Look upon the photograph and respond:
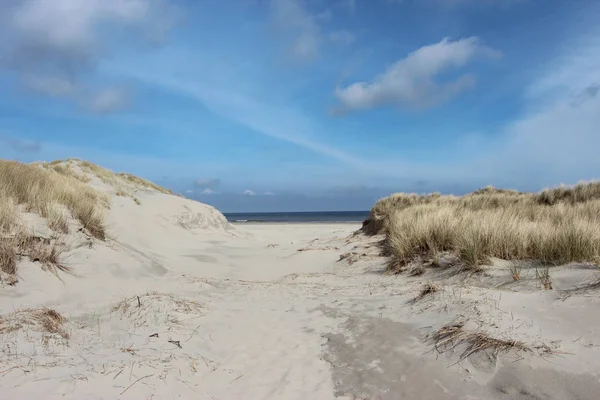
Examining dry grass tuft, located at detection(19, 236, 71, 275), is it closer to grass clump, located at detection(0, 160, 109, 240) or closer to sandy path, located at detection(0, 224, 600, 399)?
sandy path, located at detection(0, 224, 600, 399)

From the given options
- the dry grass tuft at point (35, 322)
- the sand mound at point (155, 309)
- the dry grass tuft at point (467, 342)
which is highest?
the dry grass tuft at point (35, 322)

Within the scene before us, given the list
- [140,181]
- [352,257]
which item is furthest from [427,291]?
[140,181]

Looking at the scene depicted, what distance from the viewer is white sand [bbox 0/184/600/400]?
9.77ft

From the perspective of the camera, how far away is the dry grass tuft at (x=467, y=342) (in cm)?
334

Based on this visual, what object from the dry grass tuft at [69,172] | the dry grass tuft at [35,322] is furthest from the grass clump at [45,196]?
the dry grass tuft at [69,172]

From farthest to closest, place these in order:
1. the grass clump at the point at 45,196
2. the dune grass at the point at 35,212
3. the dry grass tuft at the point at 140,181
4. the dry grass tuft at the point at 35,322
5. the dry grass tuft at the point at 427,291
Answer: the dry grass tuft at the point at 140,181, the grass clump at the point at 45,196, the dune grass at the point at 35,212, the dry grass tuft at the point at 427,291, the dry grass tuft at the point at 35,322

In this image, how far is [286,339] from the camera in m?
4.39

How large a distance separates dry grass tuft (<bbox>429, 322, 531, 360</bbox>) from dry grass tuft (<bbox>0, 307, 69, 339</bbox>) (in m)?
3.59

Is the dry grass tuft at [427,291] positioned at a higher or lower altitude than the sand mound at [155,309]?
higher

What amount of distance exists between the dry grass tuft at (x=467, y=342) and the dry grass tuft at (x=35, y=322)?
3586 millimetres

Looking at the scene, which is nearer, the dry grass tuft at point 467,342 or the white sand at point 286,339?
the white sand at point 286,339

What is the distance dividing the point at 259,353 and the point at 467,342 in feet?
6.55

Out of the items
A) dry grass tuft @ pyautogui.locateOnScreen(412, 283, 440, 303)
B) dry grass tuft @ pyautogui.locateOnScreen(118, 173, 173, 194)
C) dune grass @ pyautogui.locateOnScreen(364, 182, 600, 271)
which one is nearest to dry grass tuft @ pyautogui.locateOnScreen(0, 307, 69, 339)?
dry grass tuft @ pyautogui.locateOnScreen(412, 283, 440, 303)

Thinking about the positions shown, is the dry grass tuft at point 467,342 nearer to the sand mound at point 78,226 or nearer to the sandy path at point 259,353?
the sandy path at point 259,353
